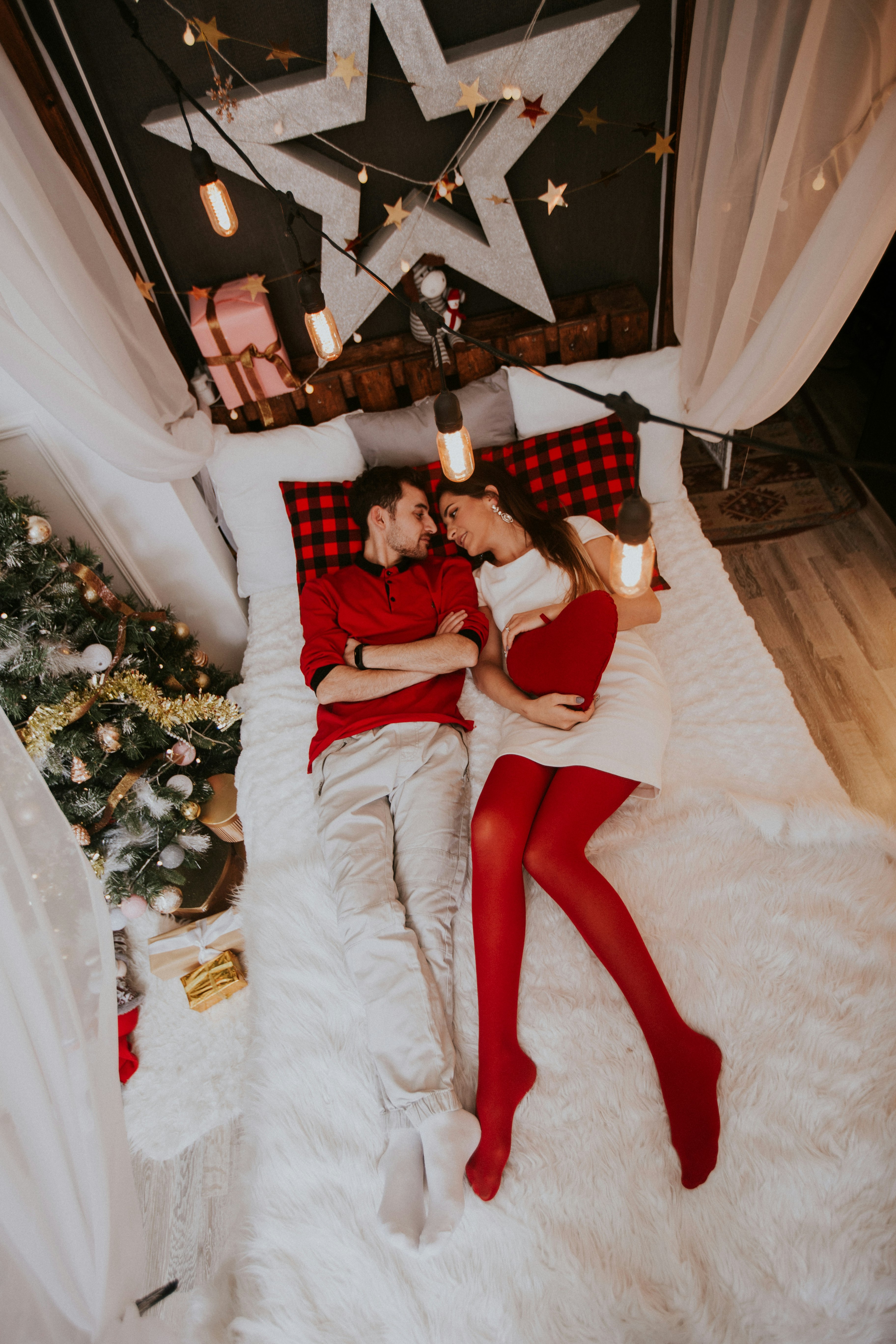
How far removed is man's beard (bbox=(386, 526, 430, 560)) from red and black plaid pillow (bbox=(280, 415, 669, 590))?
0.12 metres

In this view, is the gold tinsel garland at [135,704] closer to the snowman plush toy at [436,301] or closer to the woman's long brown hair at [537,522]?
the woman's long brown hair at [537,522]

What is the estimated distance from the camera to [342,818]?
1.71 metres

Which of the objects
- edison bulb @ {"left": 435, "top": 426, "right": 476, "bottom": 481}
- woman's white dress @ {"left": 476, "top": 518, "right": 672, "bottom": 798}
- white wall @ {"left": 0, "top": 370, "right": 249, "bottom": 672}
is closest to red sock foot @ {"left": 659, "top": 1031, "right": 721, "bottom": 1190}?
woman's white dress @ {"left": 476, "top": 518, "right": 672, "bottom": 798}

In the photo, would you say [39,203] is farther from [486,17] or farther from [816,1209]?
[816,1209]

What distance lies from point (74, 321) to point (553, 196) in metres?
1.39

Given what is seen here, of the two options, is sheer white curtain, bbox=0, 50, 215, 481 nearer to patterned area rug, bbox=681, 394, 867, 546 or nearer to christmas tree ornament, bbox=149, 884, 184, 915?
christmas tree ornament, bbox=149, 884, 184, 915

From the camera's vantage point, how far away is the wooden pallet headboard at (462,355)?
2.31 metres

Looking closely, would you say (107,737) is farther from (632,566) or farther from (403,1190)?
(632,566)

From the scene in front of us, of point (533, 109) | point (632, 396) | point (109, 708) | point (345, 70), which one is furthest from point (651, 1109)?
point (345, 70)

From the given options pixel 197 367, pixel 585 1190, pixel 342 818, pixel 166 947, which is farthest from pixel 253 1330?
pixel 197 367

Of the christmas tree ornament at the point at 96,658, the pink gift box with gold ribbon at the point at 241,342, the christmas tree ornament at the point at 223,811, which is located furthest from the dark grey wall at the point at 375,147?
the christmas tree ornament at the point at 223,811

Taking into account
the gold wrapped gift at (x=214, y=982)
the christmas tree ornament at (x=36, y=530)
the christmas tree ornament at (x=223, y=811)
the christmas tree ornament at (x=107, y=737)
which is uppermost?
the christmas tree ornament at (x=36, y=530)

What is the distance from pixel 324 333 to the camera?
5.08ft

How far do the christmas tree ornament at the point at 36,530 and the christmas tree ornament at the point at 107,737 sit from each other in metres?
0.49
